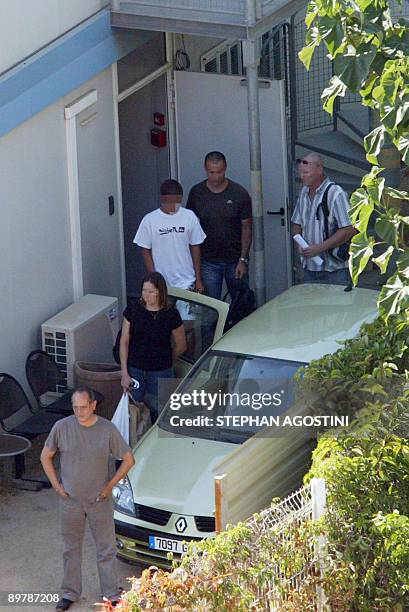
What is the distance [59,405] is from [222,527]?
3.55 m

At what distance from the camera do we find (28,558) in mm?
9367

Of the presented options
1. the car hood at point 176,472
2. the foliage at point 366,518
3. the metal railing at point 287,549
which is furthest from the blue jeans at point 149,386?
the metal railing at point 287,549

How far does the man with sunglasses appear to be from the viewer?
39.3 feet

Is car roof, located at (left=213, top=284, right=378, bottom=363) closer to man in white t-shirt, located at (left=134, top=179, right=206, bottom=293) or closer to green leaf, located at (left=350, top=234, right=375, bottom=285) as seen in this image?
man in white t-shirt, located at (left=134, top=179, right=206, bottom=293)

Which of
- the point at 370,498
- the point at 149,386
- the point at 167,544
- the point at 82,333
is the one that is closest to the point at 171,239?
the point at 82,333

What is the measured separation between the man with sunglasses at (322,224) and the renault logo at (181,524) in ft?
12.6

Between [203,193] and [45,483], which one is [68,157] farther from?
[45,483]

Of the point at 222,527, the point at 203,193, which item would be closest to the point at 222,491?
the point at 222,527

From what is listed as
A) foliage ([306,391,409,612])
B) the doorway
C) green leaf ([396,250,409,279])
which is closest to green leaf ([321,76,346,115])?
green leaf ([396,250,409,279])

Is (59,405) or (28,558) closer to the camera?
(28,558)

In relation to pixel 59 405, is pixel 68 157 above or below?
above

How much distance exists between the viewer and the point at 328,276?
1222 cm

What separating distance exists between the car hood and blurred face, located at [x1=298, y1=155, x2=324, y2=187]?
11.3 feet

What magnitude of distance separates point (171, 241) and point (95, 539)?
4010 mm
